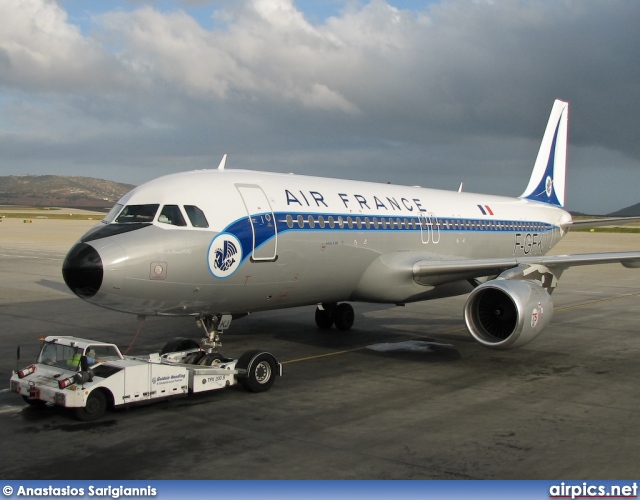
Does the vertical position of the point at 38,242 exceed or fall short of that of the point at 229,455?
it exceeds it

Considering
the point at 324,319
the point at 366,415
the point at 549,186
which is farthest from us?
the point at 549,186

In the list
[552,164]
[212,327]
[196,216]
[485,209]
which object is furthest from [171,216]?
[552,164]

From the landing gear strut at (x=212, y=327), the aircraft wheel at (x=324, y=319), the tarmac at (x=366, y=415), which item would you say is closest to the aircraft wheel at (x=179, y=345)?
the landing gear strut at (x=212, y=327)

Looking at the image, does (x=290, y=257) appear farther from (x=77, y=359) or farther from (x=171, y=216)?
(x=77, y=359)

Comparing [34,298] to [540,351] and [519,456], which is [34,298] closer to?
[540,351]

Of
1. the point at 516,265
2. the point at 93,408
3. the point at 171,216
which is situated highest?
the point at 171,216

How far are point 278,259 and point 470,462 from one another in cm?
638

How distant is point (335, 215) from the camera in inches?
619

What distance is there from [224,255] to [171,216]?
1226mm

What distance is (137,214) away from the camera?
12773 millimetres

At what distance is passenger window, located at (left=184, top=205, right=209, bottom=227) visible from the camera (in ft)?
42.0

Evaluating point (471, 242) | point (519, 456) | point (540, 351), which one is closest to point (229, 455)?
point (519, 456)

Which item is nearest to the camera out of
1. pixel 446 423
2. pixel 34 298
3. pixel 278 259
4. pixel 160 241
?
pixel 446 423

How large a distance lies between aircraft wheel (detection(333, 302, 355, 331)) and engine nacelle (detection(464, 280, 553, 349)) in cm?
541
